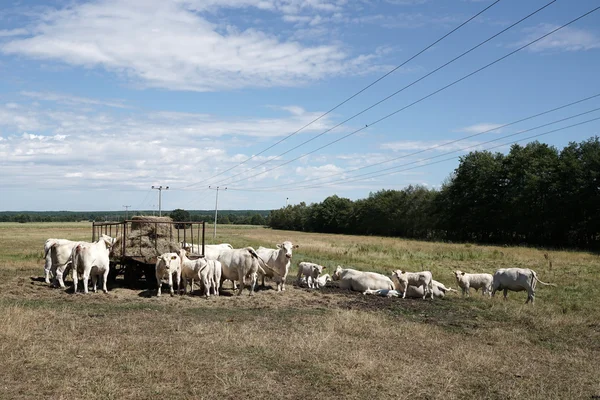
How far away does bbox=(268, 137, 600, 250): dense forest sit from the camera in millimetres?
59375

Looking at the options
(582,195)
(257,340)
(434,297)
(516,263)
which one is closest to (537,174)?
(582,195)

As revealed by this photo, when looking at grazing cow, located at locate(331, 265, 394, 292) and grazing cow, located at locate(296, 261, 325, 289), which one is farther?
grazing cow, located at locate(296, 261, 325, 289)

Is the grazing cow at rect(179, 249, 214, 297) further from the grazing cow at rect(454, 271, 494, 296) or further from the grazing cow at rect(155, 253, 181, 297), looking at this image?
the grazing cow at rect(454, 271, 494, 296)

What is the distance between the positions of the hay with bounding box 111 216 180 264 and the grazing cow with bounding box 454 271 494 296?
1074 cm

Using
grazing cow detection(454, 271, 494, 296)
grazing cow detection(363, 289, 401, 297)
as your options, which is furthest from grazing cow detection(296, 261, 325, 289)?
grazing cow detection(454, 271, 494, 296)

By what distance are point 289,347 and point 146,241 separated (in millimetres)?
10850

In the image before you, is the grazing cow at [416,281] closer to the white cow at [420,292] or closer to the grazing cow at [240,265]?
the white cow at [420,292]

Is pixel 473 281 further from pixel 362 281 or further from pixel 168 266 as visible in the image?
pixel 168 266

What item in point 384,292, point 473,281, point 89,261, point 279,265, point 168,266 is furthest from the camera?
point 473,281

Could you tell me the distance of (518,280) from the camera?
1889 centimetres

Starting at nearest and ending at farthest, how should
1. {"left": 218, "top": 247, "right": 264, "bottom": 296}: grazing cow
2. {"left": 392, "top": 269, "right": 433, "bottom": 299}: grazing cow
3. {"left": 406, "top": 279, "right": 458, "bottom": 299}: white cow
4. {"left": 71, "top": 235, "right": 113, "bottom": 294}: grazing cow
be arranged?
{"left": 71, "top": 235, "right": 113, "bottom": 294}: grazing cow
{"left": 218, "top": 247, "right": 264, "bottom": 296}: grazing cow
{"left": 392, "top": 269, "right": 433, "bottom": 299}: grazing cow
{"left": 406, "top": 279, "right": 458, "bottom": 299}: white cow

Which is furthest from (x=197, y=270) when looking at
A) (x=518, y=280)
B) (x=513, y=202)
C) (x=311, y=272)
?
(x=513, y=202)

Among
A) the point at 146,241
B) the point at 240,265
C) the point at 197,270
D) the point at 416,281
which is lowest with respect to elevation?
the point at 416,281

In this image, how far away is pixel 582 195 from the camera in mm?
58531
